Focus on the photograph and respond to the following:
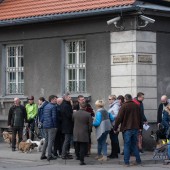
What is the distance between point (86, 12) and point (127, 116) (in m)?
5.35

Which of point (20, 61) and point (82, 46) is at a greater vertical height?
point (82, 46)

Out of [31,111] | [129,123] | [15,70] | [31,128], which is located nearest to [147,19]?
[129,123]

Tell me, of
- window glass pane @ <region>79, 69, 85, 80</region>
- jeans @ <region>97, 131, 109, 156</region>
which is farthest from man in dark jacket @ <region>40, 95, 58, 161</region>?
window glass pane @ <region>79, 69, 85, 80</region>

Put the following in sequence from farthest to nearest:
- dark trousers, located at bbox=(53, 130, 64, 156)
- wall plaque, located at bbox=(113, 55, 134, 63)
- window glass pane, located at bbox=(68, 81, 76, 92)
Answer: window glass pane, located at bbox=(68, 81, 76, 92)
wall plaque, located at bbox=(113, 55, 134, 63)
dark trousers, located at bbox=(53, 130, 64, 156)

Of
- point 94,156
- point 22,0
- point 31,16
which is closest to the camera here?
point 94,156

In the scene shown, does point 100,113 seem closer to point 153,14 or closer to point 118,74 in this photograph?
point 118,74

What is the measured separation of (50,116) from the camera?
18812mm

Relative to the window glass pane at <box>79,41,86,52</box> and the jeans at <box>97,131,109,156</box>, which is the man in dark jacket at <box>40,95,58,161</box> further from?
the window glass pane at <box>79,41,86,52</box>

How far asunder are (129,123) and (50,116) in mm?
2439

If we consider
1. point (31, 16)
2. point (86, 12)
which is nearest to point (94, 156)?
point (86, 12)

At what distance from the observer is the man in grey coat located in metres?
18.1

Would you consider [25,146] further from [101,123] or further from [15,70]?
[15,70]

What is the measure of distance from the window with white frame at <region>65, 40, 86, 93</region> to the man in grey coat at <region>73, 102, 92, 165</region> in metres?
4.76

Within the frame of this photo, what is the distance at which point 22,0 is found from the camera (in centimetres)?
2591
